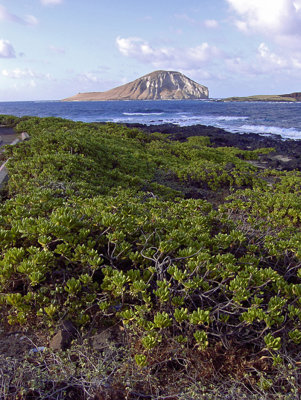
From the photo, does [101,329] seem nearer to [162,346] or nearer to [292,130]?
[162,346]

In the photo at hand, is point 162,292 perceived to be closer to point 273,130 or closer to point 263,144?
point 263,144

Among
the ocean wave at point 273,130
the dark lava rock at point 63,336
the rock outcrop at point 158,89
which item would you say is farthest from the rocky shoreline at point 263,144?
the rock outcrop at point 158,89

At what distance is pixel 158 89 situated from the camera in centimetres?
16925

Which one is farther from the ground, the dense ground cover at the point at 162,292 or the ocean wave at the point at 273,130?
the ocean wave at the point at 273,130

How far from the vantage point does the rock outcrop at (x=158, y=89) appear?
555 feet

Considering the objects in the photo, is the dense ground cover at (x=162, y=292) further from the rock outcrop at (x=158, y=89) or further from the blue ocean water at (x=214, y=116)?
the rock outcrop at (x=158, y=89)

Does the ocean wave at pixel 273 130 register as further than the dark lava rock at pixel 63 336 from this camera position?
Yes

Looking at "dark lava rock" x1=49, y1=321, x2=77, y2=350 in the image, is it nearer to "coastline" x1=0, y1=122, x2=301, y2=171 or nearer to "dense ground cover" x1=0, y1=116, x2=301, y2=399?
"dense ground cover" x1=0, y1=116, x2=301, y2=399

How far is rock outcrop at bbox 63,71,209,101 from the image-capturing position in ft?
555

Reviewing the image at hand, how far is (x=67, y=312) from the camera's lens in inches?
106

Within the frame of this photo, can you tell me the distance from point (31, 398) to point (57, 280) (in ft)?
3.34

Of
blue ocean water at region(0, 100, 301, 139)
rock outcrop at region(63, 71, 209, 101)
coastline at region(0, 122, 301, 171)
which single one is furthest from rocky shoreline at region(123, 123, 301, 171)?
rock outcrop at region(63, 71, 209, 101)

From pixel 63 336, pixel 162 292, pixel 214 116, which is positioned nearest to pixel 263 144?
pixel 162 292

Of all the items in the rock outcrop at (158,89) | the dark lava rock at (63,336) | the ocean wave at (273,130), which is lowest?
the dark lava rock at (63,336)
